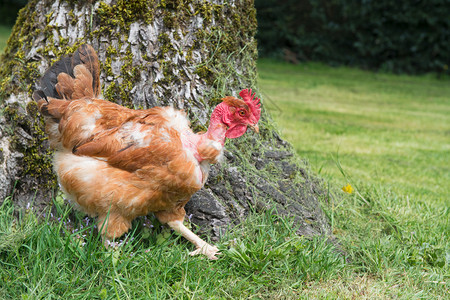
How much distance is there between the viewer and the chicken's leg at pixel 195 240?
310cm

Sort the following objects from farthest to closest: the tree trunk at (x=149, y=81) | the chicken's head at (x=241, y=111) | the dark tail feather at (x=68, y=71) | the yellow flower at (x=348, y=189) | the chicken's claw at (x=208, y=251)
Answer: the yellow flower at (x=348, y=189) < the tree trunk at (x=149, y=81) < the dark tail feather at (x=68, y=71) < the chicken's claw at (x=208, y=251) < the chicken's head at (x=241, y=111)

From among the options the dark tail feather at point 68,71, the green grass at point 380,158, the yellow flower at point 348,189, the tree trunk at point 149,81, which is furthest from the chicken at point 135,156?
the yellow flower at point 348,189

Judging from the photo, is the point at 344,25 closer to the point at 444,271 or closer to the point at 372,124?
the point at 372,124

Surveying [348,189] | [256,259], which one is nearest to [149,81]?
[256,259]

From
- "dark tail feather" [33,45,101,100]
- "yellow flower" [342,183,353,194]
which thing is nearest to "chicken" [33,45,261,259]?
"dark tail feather" [33,45,101,100]

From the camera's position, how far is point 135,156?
9.50 ft

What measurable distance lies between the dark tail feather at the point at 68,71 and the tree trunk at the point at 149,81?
173mm

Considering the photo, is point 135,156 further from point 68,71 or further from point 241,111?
point 68,71

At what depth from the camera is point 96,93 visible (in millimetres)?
3348

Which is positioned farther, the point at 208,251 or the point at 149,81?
the point at 149,81

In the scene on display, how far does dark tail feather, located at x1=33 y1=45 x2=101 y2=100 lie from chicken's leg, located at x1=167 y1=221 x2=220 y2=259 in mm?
1031

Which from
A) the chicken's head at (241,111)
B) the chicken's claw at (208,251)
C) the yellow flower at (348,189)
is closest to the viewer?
the chicken's head at (241,111)

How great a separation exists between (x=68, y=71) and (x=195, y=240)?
1.40 meters

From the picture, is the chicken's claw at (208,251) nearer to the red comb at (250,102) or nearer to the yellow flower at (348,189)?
the red comb at (250,102)
